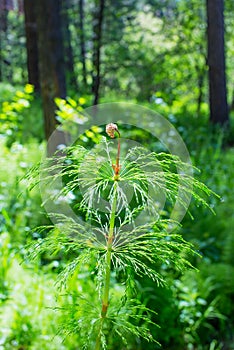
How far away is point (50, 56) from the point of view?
19.7 ft

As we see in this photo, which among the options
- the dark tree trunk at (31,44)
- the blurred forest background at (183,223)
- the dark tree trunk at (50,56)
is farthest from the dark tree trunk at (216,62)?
the dark tree trunk at (31,44)

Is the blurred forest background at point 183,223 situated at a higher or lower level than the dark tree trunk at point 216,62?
lower

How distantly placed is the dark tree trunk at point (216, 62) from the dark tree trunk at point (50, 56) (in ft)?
12.5

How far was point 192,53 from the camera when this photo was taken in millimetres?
10867

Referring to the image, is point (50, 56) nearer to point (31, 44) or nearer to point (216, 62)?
point (216, 62)

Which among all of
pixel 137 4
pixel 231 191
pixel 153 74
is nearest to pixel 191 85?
pixel 153 74

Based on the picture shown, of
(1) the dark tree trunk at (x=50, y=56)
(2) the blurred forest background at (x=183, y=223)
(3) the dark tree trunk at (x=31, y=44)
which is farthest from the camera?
(3) the dark tree trunk at (x=31, y=44)

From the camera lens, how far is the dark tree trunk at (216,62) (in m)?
8.82

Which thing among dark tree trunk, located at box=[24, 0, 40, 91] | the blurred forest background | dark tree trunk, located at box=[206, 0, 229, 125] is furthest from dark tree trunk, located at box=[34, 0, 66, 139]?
dark tree trunk, located at box=[24, 0, 40, 91]

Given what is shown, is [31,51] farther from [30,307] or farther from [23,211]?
[30,307]

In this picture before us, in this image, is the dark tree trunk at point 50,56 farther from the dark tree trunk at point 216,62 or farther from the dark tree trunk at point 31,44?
the dark tree trunk at point 31,44

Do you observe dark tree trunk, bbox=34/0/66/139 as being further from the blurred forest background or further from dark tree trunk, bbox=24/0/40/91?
dark tree trunk, bbox=24/0/40/91

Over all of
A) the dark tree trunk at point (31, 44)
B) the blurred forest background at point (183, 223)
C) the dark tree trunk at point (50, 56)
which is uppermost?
the dark tree trunk at point (31, 44)

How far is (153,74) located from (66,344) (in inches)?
392
